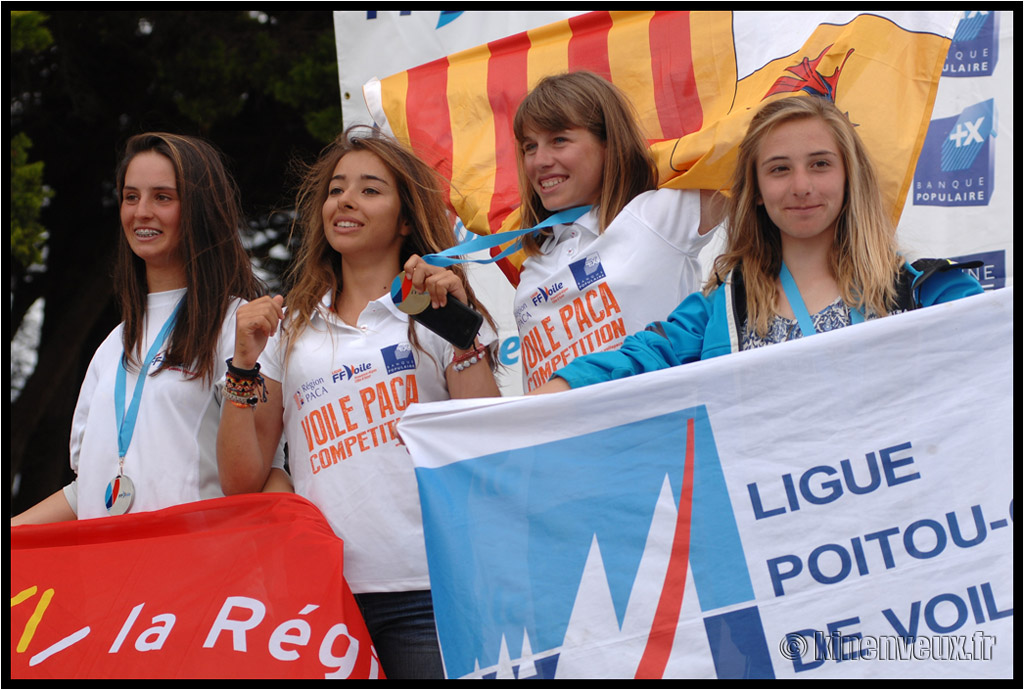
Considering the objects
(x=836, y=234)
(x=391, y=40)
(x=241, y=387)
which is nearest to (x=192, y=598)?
(x=241, y=387)

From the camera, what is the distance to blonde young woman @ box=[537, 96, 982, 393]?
2.29 meters

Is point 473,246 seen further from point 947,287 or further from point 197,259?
point 947,287

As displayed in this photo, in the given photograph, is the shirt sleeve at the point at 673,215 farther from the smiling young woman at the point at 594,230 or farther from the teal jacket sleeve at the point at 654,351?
the teal jacket sleeve at the point at 654,351

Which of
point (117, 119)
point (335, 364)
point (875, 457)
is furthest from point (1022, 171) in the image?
point (117, 119)

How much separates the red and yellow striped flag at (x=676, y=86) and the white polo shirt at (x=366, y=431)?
731 millimetres

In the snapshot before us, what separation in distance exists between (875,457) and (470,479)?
2.65ft

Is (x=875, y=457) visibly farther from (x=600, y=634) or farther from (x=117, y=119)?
(x=117, y=119)

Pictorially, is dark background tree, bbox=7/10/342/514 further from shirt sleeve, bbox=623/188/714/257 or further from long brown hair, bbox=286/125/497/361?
shirt sleeve, bbox=623/188/714/257

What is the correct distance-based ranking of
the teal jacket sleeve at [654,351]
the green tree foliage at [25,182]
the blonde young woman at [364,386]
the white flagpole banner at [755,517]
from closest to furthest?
the white flagpole banner at [755,517]
the teal jacket sleeve at [654,351]
the blonde young woman at [364,386]
the green tree foliage at [25,182]

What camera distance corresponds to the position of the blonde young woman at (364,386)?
2506mm

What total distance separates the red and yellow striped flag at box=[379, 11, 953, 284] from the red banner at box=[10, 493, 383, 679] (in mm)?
1185

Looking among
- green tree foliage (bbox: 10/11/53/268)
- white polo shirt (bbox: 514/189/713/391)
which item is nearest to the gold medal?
white polo shirt (bbox: 514/189/713/391)

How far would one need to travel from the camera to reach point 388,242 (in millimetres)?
2855

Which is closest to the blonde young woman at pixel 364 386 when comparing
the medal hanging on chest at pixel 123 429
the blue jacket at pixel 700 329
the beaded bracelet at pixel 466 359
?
the beaded bracelet at pixel 466 359
